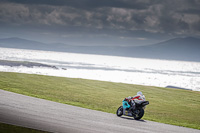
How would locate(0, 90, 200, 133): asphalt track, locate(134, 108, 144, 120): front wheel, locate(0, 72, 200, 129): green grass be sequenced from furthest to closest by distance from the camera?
locate(0, 72, 200, 129): green grass, locate(134, 108, 144, 120): front wheel, locate(0, 90, 200, 133): asphalt track

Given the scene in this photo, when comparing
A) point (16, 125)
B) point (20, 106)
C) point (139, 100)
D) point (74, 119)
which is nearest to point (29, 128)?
point (16, 125)

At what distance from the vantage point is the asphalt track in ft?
35.2

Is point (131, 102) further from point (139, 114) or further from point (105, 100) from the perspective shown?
A: point (105, 100)

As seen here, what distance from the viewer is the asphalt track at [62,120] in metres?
10.7

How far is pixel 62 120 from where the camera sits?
461 inches

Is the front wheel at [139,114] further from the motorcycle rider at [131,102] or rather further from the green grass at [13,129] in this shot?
the green grass at [13,129]

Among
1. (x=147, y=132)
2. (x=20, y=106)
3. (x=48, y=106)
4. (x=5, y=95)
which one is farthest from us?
(x=5, y=95)

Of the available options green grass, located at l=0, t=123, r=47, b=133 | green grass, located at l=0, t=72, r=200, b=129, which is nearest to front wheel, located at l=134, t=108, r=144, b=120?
green grass, located at l=0, t=72, r=200, b=129

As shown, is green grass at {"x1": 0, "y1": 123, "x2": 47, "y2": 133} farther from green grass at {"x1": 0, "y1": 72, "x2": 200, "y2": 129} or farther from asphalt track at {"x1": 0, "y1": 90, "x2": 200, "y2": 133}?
green grass at {"x1": 0, "y1": 72, "x2": 200, "y2": 129}

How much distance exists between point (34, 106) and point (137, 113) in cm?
563

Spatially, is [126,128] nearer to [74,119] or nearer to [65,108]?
[74,119]

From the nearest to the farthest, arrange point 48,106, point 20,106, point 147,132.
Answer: point 147,132, point 20,106, point 48,106

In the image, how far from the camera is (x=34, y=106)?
14.0 m

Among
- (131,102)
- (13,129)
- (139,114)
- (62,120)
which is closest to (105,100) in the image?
(131,102)
